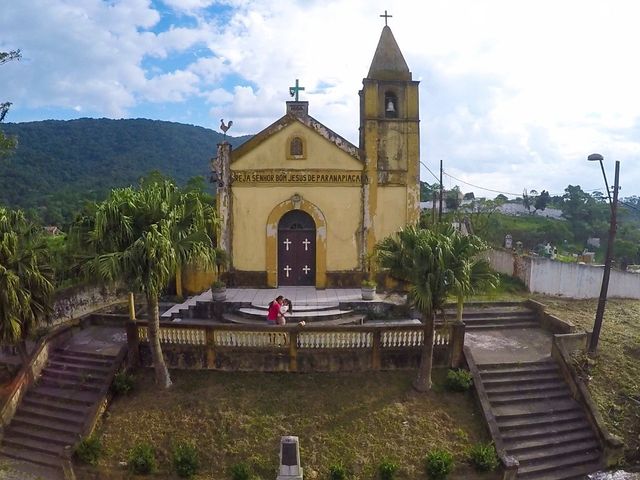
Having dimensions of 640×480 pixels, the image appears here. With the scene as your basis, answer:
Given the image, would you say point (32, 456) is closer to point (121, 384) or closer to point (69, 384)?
point (69, 384)

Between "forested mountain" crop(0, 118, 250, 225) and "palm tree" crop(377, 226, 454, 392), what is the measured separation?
44210mm

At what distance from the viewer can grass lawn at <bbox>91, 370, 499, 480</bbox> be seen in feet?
36.8

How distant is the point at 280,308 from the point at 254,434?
410cm

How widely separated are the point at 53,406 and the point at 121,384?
6.70ft

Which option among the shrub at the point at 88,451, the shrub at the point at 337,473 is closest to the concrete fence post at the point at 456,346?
the shrub at the point at 337,473

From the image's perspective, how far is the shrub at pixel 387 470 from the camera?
10.8m

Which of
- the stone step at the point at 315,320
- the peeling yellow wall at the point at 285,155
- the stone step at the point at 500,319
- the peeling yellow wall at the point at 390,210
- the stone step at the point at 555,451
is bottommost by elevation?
the stone step at the point at 555,451

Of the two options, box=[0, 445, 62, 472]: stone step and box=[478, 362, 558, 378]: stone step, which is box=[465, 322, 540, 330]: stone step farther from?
box=[0, 445, 62, 472]: stone step

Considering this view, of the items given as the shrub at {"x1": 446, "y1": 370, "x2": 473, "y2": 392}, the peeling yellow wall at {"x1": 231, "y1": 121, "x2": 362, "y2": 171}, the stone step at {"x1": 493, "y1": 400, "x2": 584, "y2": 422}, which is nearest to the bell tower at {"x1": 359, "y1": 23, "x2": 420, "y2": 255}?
the peeling yellow wall at {"x1": 231, "y1": 121, "x2": 362, "y2": 171}

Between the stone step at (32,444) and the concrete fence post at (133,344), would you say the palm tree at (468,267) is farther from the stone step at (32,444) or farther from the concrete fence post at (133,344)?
the stone step at (32,444)

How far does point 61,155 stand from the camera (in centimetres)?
7488

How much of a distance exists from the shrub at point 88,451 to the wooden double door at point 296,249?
377 inches

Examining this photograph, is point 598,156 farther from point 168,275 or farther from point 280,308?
point 168,275

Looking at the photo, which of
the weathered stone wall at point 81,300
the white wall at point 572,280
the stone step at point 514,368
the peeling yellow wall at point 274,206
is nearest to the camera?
the stone step at point 514,368
